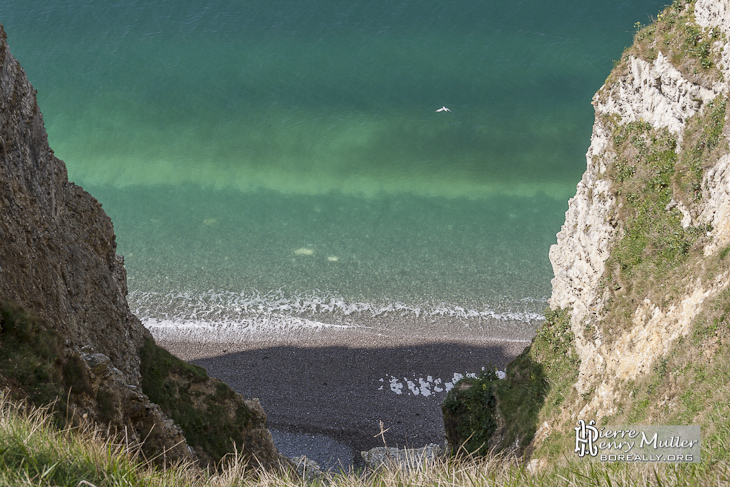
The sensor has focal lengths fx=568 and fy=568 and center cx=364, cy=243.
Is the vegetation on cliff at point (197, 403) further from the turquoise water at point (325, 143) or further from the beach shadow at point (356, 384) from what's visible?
the turquoise water at point (325, 143)

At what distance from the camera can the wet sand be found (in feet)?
101

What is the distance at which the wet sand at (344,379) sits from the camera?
3089 centimetres

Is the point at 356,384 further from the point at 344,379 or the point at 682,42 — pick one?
the point at 682,42

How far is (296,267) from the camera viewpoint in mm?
45750

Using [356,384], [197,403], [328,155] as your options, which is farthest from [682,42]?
[328,155]

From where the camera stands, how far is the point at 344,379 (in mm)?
34531

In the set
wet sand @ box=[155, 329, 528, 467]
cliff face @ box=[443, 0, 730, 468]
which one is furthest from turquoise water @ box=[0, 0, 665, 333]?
cliff face @ box=[443, 0, 730, 468]

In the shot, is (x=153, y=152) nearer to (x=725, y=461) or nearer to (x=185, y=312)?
(x=185, y=312)

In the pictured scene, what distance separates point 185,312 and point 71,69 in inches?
1737

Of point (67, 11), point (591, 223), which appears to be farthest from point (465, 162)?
point (67, 11)

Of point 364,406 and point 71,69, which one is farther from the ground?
point 71,69

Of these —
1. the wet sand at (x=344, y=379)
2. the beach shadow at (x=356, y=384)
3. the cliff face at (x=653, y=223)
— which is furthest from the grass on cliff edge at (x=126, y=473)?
the beach shadow at (x=356, y=384)

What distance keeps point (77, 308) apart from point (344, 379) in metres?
19.1

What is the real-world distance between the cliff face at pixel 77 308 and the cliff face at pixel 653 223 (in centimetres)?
1185
